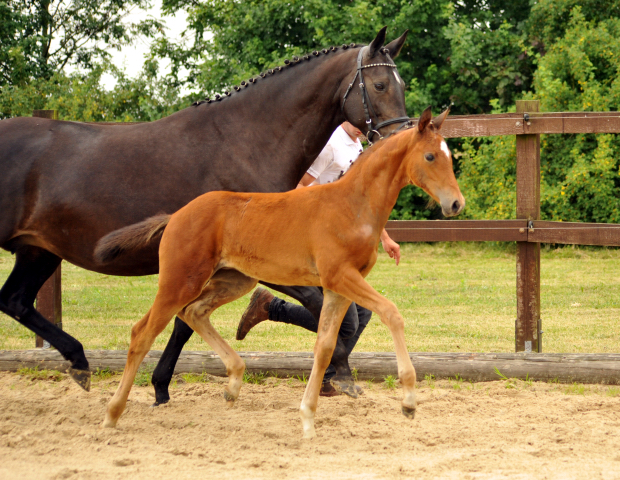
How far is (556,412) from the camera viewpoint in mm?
4086

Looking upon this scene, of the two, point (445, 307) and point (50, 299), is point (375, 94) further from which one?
point (445, 307)

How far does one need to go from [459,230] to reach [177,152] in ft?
7.92

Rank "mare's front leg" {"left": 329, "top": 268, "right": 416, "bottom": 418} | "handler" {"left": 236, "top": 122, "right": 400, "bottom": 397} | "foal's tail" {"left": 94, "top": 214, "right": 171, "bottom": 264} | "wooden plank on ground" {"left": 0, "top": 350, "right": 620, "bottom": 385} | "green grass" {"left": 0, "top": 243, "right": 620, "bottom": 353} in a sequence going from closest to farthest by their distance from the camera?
"mare's front leg" {"left": 329, "top": 268, "right": 416, "bottom": 418}, "foal's tail" {"left": 94, "top": 214, "right": 171, "bottom": 264}, "handler" {"left": 236, "top": 122, "right": 400, "bottom": 397}, "wooden plank on ground" {"left": 0, "top": 350, "right": 620, "bottom": 385}, "green grass" {"left": 0, "top": 243, "right": 620, "bottom": 353}

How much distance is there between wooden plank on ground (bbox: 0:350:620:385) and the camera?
4.93 m

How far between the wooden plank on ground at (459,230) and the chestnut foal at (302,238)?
6.08 ft

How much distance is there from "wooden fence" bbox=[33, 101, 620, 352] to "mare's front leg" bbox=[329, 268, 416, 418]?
7.11 ft

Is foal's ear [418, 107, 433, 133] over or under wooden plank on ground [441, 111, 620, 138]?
under

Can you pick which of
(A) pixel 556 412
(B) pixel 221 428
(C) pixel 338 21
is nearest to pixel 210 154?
(B) pixel 221 428

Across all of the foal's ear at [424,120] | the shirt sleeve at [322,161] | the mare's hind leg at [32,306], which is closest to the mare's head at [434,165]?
the foal's ear at [424,120]

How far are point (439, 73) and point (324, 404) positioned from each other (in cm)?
1297

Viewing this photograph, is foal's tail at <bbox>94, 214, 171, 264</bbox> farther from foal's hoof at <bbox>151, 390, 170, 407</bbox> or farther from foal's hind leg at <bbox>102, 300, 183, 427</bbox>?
foal's hoof at <bbox>151, 390, 170, 407</bbox>

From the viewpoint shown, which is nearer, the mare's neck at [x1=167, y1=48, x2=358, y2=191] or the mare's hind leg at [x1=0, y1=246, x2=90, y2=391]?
the mare's neck at [x1=167, y1=48, x2=358, y2=191]

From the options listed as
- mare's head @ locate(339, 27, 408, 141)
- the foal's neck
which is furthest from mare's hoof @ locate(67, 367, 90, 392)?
mare's head @ locate(339, 27, 408, 141)

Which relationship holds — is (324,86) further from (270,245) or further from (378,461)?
(378,461)
